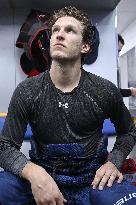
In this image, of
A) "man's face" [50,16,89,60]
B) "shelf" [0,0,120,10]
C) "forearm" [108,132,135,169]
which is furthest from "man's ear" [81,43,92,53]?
"shelf" [0,0,120,10]

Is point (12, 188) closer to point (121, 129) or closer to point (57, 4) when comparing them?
point (121, 129)

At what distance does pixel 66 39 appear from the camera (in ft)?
3.69

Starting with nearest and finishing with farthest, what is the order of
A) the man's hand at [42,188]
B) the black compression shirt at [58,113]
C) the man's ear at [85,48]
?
the man's hand at [42,188] < the black compression shirt at [58,113] < the man's ear at [85,48]

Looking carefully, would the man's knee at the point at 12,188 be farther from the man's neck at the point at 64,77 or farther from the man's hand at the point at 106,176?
the man's neck at the point at 64,77

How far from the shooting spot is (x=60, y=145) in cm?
104

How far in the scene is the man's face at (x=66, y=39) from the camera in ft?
3.61

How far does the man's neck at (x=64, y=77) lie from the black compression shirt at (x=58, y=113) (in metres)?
0.02

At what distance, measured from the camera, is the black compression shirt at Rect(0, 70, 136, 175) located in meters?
1.05

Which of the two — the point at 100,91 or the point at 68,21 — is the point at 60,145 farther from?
the point at 68,21

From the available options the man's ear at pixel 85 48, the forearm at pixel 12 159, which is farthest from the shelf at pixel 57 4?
the forearm at pixel 12 159

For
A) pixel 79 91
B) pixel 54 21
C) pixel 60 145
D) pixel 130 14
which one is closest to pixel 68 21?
pixel 54 21

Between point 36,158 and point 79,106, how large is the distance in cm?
22

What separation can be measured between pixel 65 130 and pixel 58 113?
0.19ft

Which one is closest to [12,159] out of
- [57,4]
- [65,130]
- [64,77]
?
[65,130]
